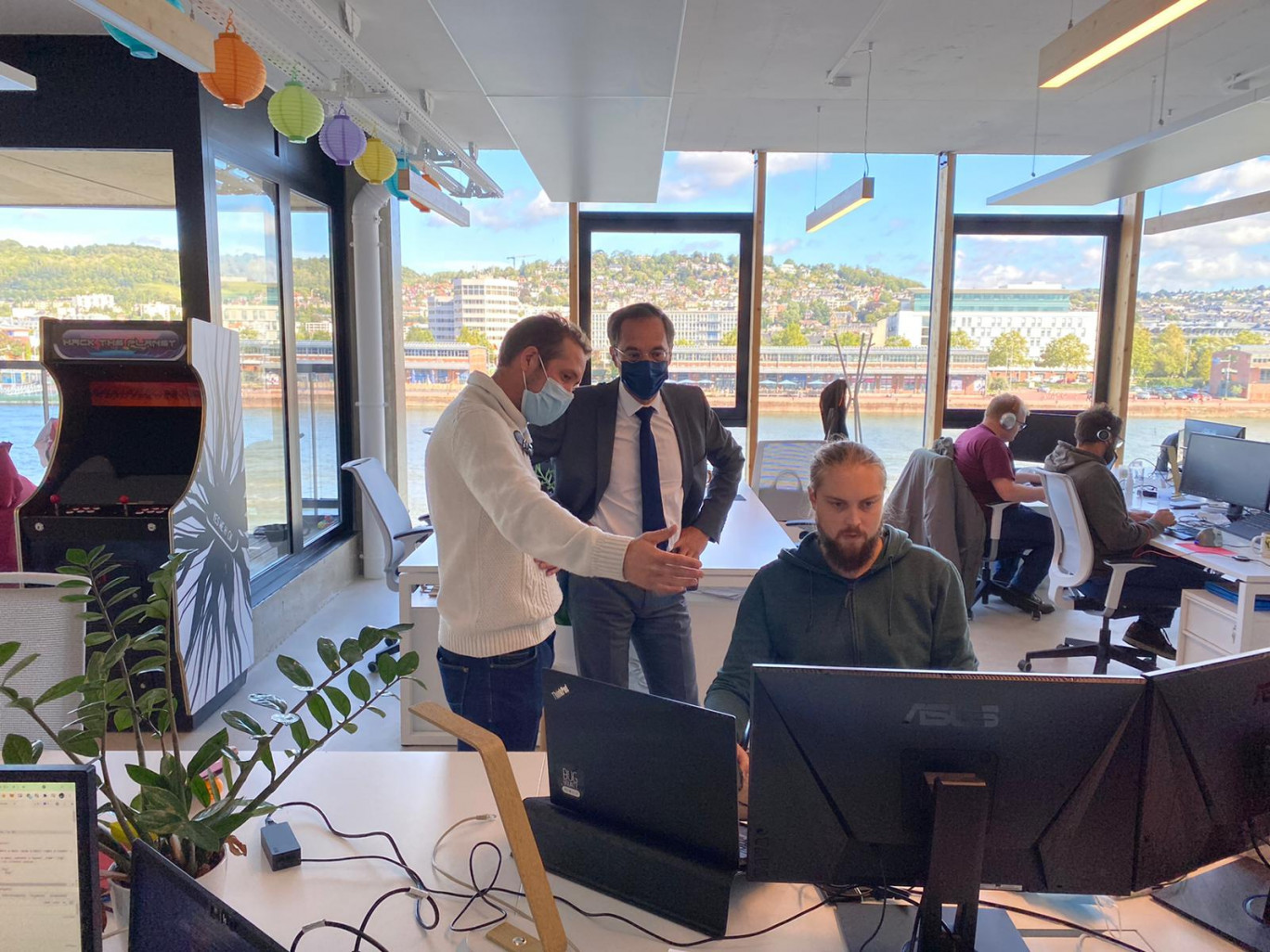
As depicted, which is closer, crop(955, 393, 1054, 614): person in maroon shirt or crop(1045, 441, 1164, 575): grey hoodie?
crop(1045, 441, 1164, 575): grey hoodie

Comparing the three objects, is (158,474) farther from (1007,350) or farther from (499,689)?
(1007,350)

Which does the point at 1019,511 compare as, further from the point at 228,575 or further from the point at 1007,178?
the point at 228,575

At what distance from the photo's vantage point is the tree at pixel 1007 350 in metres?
6.59

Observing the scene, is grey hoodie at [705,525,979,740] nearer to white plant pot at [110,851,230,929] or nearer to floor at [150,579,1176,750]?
white plant pot at [110,851,230,929]

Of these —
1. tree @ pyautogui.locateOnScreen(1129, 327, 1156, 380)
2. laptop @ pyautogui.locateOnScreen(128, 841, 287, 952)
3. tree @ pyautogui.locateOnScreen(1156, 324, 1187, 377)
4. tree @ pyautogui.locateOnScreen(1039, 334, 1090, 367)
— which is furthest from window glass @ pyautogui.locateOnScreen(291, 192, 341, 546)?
tree @ pyautogui.locateOnScreen(1156, 324, 1187, 377)

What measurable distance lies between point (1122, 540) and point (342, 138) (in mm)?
3746

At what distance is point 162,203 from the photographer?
5051 mm

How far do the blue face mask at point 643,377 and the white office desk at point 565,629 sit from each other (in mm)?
941

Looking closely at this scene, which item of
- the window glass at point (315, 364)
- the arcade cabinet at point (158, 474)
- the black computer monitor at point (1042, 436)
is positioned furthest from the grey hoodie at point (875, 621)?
the black computer monitor at point (1042, 436)

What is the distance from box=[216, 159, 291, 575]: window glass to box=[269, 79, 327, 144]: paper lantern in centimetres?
156

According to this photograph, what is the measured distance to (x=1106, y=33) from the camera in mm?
2873

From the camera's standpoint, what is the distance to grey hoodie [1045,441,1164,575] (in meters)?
3.71

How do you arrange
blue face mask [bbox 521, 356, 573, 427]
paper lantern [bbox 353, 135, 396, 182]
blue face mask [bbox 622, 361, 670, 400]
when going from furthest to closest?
paper lantern [bbox 353, 135, 396, 182], blue face mask [bbox 622, 361, 670, 400], blue face mask [bbox 521, 356, 573, 427]

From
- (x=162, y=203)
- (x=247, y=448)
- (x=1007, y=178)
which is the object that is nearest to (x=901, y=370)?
(x=1007, y=178)
